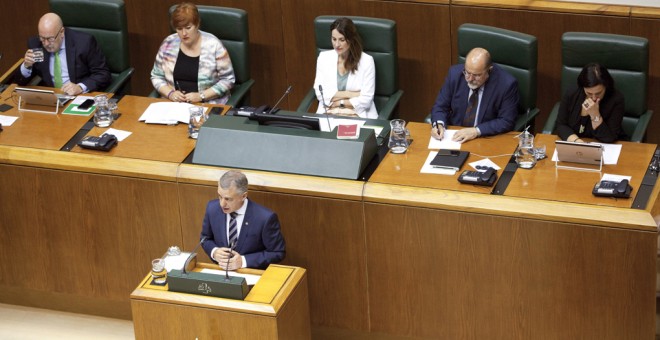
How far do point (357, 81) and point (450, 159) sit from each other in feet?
3.72

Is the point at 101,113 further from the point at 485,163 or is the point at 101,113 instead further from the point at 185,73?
the point at 485,163

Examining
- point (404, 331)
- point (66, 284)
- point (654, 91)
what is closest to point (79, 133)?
point (66, 284)

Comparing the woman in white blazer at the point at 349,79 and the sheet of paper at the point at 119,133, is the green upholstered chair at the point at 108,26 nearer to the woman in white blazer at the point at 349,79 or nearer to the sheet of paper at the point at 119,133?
the sheet of paper at the point at 119,133

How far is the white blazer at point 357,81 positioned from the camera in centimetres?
623

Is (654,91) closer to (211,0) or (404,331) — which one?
(404,331)

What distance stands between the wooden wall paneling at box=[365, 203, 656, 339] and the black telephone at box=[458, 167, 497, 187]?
0.20 metres

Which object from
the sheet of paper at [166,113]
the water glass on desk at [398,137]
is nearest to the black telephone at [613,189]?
the water glass on desk at [398,137]

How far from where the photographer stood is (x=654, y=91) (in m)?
6.16

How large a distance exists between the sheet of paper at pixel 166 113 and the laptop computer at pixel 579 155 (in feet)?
5.99

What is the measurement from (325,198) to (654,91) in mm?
2086

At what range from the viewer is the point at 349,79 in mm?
6281

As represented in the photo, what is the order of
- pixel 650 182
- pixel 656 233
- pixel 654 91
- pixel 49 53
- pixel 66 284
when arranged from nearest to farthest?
pixel 656 233, pixel 650 182, pixel 66 284, pixel 654 91, pixel 49 53

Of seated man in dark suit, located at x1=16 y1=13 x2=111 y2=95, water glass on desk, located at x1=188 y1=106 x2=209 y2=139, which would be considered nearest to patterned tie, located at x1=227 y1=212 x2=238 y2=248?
water glass on desk, located at x1=188 y1=106 x2=209 y2=139

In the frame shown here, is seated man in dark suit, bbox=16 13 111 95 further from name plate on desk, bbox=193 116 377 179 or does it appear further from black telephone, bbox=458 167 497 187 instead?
black telephone, bbox=458 167 497 187
